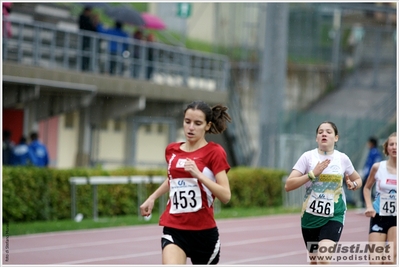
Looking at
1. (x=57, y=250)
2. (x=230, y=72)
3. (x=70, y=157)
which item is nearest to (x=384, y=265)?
(x=57, y=250)

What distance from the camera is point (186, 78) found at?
30.4 m

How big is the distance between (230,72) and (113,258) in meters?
23.1

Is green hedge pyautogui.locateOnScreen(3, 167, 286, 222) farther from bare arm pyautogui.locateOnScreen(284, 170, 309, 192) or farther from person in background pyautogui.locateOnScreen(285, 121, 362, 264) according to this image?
bare arm pyautogui.locateOnScreen(284, 170, 309, 192)

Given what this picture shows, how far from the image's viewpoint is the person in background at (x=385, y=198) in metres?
10.5

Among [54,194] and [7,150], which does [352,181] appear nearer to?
[54,194]

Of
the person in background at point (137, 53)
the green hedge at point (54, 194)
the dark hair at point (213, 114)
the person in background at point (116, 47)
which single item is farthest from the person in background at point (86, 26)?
the dark hair at point (213, 114)

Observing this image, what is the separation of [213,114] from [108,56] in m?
18.7

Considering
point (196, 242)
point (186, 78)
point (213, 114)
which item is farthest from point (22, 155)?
point (196, 242)

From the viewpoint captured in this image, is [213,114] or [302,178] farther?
[302,178]

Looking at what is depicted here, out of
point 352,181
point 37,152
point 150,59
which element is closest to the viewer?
point 352,181

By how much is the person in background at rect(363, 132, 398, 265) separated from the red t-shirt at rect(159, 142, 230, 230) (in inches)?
117

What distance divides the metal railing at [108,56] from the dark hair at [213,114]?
45.6ft

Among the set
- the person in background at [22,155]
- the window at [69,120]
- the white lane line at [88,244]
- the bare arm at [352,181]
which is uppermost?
the window at [69,120]

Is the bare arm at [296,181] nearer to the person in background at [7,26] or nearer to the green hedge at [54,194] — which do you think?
the green hedge at [54,194]
